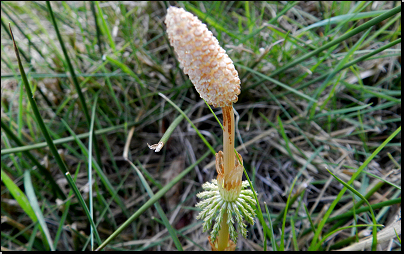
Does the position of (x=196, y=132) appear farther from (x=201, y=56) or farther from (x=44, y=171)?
(x=201, y=56)

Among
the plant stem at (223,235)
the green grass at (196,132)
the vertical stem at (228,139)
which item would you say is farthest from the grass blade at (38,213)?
the vertical stem at (228,139)

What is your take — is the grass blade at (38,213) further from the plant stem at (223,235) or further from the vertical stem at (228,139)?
the vertical stem at (228,139)

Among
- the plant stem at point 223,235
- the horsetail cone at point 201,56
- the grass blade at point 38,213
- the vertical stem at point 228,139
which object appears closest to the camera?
the horsetail cone at point 201,56

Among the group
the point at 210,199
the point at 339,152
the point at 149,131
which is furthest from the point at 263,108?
the point at 210,199

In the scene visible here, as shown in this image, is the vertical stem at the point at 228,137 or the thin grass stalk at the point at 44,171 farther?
the thin grass stalk at the point at 44,171

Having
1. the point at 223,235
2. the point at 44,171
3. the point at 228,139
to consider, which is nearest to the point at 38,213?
the point at 44,171

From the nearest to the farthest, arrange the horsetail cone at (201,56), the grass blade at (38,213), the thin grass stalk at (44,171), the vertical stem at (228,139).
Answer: the horsetail cone at (201,56) → the vertical stem at (228,139) → the grass blade at (38,213) → the thin grass stalk at (44,171)
